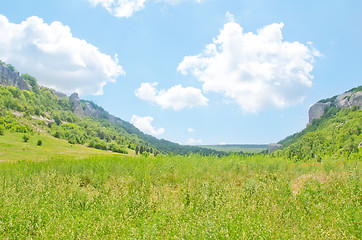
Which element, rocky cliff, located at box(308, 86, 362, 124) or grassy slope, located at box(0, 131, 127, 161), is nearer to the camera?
grassy slope, located at box(0, 131, 127, 161)

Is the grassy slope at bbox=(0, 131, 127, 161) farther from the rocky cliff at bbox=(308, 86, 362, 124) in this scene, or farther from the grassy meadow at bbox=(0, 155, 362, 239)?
the rocky cliff at bbox=(308, 86, 362, 124)

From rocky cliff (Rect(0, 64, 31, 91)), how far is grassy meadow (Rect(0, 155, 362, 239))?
718 ft

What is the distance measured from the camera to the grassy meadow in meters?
3.76

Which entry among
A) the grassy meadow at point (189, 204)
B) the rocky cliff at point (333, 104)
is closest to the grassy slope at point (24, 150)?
the grassy meadow at point (189, 204)

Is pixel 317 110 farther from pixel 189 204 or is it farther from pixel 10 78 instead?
pixel 10 78

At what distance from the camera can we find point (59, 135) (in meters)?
127

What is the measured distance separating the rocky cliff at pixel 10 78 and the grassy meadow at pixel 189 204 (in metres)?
219

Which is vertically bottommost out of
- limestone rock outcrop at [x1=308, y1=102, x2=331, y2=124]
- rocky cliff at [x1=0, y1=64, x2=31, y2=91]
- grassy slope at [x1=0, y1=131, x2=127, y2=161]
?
grassy slope at [x1=0, y1=131, x2=127, y2=161]

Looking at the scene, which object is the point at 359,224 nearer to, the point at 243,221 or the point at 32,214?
the point at 243,221

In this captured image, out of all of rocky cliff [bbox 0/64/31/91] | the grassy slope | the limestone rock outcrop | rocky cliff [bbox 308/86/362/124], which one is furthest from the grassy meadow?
rocky cliff [bbox 0/64/31/91]

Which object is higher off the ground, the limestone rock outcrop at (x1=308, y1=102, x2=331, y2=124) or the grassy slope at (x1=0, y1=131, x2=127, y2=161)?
the limestone rock outcrop at (x1=308, y1=102, x2=331, y2=124)

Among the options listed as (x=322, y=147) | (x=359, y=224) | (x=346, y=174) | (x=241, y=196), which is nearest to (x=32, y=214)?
(x=241, y=196)

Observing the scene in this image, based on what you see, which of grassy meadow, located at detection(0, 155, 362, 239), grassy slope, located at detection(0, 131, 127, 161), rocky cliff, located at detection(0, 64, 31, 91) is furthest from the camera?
rocky cliff, located at detection(0, 64, 31, 91)

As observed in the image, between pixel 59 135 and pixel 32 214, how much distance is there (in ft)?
463
